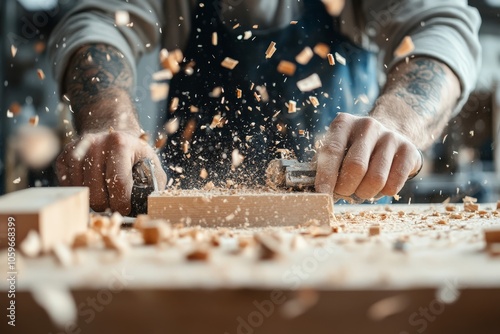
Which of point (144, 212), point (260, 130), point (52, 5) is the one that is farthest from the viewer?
point (52, 5)

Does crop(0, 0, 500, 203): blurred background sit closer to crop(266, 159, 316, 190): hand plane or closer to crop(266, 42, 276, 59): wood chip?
crop(266, 42, 276, 59): wood chip

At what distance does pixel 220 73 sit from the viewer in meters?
2.13

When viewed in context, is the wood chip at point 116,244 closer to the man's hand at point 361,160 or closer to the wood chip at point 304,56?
the man's hand at point 361,160

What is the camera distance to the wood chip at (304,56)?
2.13 m

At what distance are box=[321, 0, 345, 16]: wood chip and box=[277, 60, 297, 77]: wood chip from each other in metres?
0.27

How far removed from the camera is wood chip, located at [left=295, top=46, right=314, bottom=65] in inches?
83.8

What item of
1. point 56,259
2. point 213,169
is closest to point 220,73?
point 213,169

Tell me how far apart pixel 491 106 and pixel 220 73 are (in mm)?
2828

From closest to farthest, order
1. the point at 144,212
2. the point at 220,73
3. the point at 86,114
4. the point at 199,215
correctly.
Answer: the point at 199,215 < the point at 144,212 < the point at 86,114 < the point at 220,73

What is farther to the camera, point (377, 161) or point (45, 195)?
point (377, 161)

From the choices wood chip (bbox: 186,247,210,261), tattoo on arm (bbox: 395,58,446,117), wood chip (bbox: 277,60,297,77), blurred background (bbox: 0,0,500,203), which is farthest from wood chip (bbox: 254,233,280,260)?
blurred background (bbox: 0,0,500,203)

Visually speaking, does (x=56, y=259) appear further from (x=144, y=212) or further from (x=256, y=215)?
(x=144, y=212)

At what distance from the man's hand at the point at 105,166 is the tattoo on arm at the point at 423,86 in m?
0.88

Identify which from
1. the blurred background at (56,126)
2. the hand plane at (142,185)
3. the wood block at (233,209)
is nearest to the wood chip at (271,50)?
the hand plane at (142,185)
